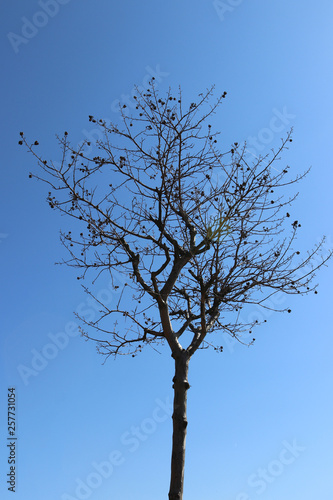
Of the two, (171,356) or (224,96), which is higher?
(224,96)

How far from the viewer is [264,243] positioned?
569 cm

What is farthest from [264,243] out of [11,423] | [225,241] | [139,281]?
[11,423]

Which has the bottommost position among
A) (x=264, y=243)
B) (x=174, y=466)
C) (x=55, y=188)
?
(x=174, y=466)

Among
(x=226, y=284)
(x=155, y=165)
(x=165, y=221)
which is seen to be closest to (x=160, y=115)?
(x=155, y=165)

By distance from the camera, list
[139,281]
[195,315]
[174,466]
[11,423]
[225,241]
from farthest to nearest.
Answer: [11,423], [195,315], [139,281], [225,241], [174,466]

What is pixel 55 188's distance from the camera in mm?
5523

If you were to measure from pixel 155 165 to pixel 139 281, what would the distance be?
1469 mm

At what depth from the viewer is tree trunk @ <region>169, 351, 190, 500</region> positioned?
4645 mm

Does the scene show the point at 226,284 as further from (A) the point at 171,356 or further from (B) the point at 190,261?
(A) the point at 171,356

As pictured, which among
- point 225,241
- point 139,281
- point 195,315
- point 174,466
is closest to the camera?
point 174,466

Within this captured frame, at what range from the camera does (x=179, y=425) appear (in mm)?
4883

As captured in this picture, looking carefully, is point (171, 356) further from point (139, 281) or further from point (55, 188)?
point (55, 188)

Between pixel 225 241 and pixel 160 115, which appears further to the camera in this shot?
pixel 160 115

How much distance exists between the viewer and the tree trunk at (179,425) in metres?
4.64
